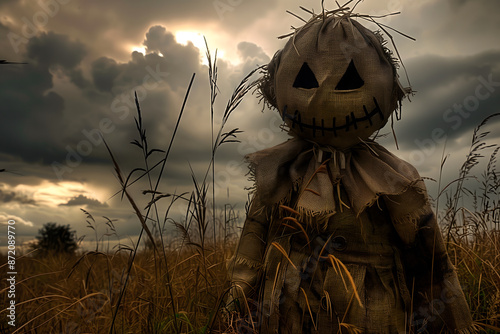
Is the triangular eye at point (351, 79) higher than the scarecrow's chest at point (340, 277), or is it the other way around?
the triangular eye at point (351, 79)

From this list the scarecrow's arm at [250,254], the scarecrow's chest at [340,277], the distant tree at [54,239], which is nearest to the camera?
the scarecrow's chest at [340,277]

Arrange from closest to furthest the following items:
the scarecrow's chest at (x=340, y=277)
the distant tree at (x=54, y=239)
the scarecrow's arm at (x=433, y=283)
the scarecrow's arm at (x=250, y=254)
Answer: the scarecrow's chest at (x=340, y=277) → the scarecrow's arm at (x=433, y=283) → the scarecrow's arm at (x=250, y=254) → the distant tree at (x=54, y=239)

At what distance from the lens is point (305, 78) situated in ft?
6.31

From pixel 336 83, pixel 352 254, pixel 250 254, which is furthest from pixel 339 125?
pixel 250 254

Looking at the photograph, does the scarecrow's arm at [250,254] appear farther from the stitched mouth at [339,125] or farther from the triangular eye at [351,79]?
the triangular eye at [351,79]

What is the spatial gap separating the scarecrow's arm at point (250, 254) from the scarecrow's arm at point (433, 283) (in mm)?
746

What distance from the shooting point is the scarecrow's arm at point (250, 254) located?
197 cm

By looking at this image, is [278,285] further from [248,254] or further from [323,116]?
[323,116]

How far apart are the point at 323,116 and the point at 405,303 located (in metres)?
0.97

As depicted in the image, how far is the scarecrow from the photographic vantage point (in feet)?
5.76

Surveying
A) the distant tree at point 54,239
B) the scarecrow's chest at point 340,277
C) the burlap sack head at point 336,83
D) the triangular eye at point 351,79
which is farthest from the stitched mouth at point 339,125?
the distant tree at point 54,239

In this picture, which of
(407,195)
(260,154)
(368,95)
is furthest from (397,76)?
(260,154)

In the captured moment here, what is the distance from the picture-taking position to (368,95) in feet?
6.15

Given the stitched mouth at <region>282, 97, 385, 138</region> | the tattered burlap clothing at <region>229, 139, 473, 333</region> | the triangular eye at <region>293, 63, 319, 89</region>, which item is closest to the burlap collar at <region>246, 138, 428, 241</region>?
the tattered burlap clothing at <region>229, 139, 473, 333</region>
